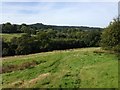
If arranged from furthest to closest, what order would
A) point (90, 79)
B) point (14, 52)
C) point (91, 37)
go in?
point (91, 37) → point (14, 52) → point (90, 79)

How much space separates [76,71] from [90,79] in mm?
5182

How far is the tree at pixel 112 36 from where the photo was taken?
53094mm

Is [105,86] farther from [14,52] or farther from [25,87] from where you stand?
[14,52]

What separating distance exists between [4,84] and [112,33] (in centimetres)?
2411

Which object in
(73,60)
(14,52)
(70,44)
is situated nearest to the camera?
(73,60)

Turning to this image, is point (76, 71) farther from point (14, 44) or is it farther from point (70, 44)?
point (70, 44)

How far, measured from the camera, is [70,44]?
10606 cm

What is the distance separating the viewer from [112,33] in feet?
177

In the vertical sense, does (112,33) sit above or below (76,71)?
above

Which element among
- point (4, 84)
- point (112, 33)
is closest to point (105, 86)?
point (4, 84)

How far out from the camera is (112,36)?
2117 inches

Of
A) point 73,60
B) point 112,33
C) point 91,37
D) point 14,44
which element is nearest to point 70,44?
point 91,37

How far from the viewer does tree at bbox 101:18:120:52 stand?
2090 inches

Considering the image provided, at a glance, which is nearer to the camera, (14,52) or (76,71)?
(76,71)
